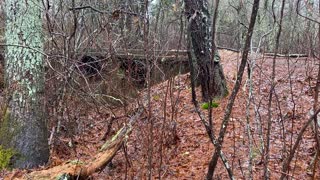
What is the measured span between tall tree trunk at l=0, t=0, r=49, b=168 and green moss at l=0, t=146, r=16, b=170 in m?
0.05

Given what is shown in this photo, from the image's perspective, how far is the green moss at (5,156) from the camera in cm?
483

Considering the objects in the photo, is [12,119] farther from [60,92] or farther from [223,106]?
[223,106]

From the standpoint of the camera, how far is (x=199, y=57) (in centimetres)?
661

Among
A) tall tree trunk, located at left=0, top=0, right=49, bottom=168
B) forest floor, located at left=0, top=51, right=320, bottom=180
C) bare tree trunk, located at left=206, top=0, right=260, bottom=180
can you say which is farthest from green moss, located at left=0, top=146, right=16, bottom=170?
bare tree trunk, located at left=206, top=0, right=260, bottom=180

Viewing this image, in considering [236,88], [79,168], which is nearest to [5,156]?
[79,168]

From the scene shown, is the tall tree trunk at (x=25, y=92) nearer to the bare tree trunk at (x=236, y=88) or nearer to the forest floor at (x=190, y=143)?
the forest floor at (x=190, y=143)

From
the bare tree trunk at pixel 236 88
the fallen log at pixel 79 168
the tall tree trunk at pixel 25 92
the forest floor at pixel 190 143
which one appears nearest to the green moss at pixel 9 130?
the tall tree trunk at pixel 25 92

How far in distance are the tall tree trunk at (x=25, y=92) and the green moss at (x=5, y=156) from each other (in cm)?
5

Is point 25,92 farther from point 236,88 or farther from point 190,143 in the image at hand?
point 236,88

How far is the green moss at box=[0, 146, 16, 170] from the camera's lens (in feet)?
15.9

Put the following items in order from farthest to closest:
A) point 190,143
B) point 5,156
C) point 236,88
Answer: point 190,143 → point 5,156 → point 236,88

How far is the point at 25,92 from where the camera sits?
4.93 m

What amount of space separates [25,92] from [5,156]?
0.86 metres

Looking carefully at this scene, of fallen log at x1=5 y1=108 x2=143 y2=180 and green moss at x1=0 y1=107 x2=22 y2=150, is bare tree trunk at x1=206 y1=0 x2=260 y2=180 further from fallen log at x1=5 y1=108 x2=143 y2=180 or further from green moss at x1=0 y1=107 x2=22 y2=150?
green moss at x1=0 y1=107 x2=22 y2=150
